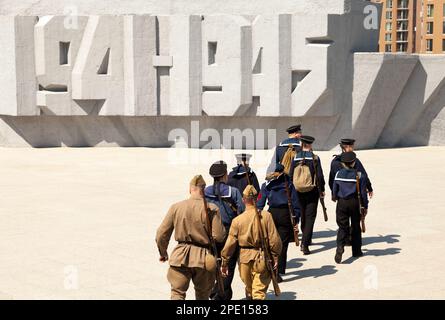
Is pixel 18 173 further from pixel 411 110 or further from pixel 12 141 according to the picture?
pixel 411 110

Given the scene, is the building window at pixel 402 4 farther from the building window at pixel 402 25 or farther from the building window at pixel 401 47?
the building window at pixel 401 47

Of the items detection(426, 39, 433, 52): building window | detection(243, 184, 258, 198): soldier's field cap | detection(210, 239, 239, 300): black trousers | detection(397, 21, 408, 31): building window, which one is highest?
detection(397, 21, 408, 31): building window

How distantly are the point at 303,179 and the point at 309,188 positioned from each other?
146 mm

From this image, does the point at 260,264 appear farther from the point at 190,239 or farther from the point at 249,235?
the point at 190,239

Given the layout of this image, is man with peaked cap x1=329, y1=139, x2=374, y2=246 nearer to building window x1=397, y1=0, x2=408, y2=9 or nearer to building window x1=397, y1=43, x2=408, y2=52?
building window x1=397, y1=43, x2=408, y2=52

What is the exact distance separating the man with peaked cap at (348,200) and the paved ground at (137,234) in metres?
0.30

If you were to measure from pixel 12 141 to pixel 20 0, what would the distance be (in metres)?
4.34

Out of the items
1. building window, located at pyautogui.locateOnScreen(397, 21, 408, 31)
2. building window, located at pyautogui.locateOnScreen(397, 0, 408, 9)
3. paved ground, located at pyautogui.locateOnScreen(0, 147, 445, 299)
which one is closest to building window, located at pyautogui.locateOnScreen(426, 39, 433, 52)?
building window, located at pyautogui.locateOnScreen(397, 21, 408, 31)

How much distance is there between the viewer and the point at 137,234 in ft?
40.0

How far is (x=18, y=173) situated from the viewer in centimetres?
1941

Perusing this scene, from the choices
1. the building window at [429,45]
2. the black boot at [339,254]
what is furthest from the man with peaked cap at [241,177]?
the building window at [429,45]

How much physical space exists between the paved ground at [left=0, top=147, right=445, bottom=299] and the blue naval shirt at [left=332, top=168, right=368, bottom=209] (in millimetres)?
857

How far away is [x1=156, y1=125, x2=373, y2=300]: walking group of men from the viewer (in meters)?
7.54

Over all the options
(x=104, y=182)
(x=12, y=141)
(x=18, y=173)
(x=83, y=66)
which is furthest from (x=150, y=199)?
(x=12, y=141)
